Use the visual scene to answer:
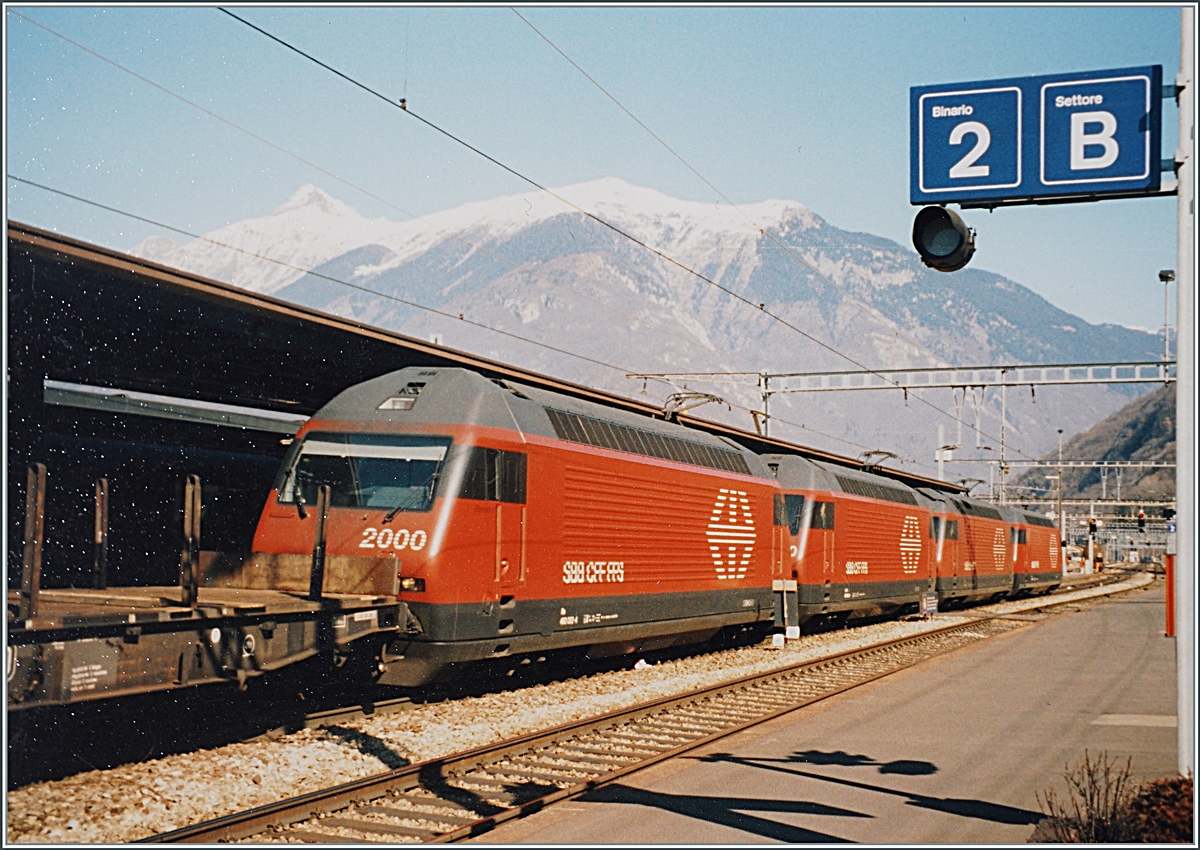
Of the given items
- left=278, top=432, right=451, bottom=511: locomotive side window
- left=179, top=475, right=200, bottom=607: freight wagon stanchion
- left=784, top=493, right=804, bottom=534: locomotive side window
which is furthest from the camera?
left=784, top=493, right=804, bottom=534: locomotive side window

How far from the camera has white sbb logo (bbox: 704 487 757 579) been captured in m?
21.9

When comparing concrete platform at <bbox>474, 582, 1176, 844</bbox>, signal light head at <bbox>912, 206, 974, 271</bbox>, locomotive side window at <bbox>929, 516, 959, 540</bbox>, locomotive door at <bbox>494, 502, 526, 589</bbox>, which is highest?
signal light head at <bbox>912, 206, 974, 271</bbox>

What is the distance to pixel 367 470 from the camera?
14.4 metres

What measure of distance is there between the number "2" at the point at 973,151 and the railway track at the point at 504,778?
6.19m

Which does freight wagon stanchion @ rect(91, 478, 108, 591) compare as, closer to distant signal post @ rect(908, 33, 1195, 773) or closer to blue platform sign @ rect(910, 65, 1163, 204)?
distant signal post @ rect(908, 33, 1195, 773)

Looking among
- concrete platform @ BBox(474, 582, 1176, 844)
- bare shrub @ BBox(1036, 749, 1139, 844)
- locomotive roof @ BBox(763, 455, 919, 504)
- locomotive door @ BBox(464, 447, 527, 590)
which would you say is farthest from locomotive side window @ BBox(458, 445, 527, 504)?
locomotive roof @ BBox(763, 455, 919, 504)

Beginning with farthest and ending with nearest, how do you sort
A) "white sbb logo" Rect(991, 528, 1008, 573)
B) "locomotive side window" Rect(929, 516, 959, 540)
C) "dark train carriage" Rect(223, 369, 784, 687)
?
1. "white sbb logo" Rect(991, 528, 1008, 573)
2. "locomotive side window" Rect(929, 516, 959, 540)
3. "dark train carriage" Rect(223, 369, 784, 687)

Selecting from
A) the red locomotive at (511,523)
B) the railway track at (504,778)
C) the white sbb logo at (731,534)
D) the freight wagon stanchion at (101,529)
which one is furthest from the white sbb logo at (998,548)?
the freight wagon stanchion at (101,529)

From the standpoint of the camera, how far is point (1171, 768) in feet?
38.6

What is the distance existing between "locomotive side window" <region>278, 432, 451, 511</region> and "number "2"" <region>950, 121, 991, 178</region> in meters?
6.97

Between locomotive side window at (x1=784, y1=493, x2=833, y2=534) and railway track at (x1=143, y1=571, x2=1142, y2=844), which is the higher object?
locomotive side window at (x1=784, y1=493, x2=833, y2=534)

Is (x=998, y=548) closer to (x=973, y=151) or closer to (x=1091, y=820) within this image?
(x=973, y=151)

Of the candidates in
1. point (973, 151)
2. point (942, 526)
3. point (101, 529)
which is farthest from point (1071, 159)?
point (942, 526)

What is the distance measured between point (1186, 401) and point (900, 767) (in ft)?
16.7
